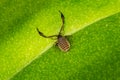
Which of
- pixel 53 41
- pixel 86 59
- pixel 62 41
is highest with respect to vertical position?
pixel 62 41

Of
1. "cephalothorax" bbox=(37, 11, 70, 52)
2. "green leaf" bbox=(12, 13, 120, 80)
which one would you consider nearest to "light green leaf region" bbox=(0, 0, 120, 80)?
"green leaf" bbox=(12, 13, 120, 80)

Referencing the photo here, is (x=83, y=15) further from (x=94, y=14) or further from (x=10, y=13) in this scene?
(x=10, y=13)

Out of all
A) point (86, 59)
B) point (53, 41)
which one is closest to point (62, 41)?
point (53, 41)

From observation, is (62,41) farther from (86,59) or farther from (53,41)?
(86,59)

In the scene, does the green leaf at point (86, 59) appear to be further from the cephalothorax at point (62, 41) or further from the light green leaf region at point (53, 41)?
the cephalothorax at point (62, 41)

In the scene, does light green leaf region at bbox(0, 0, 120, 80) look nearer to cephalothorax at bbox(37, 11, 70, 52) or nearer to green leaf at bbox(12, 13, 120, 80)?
green leaf at bbox(12, 13, 120, 80)

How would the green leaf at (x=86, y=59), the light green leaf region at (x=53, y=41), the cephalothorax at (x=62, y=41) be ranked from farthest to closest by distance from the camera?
1. the cephalothorax at (x=62, y=41)
2. the light green leaf region at (x=53, y=41)
3. the green leaf at (x=86, y=59)

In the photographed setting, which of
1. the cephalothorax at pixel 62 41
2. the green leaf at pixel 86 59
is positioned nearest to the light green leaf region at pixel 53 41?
the green leaf at pixel 86 59

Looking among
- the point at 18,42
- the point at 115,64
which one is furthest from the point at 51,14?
the point at 115,64
